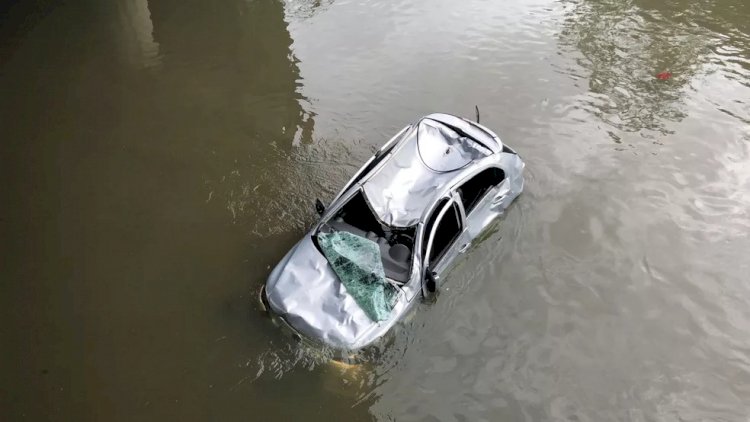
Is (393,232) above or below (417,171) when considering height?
below

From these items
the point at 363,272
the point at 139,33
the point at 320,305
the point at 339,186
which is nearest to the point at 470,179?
the point at 363,272

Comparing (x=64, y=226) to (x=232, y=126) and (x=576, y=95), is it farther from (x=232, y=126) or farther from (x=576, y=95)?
(x=576, y=95)

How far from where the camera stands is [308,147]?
9.41 metres

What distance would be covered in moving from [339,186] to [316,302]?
2.85m

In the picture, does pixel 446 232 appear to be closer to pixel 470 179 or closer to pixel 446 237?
pixel 446 237

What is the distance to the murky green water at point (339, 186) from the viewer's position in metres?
6.28

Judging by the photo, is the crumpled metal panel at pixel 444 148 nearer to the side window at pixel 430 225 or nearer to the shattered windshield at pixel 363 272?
the side window at pixel 430 225

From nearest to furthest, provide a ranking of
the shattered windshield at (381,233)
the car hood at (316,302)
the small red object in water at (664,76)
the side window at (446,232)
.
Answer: the car hood at (316,302) → the shattered windshield at (381,233) → the side window at (446,232) → the small red object in water at (664,76)

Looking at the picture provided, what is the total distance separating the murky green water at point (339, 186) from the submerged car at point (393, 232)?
566 mm

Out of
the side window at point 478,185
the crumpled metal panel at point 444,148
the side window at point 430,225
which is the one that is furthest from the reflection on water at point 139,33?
the side window at point 430,225

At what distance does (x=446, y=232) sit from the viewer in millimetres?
6949

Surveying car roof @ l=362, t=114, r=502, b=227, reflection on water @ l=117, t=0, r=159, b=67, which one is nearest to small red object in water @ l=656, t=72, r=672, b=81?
car roof @ l=362, t=114, r=502, b=227

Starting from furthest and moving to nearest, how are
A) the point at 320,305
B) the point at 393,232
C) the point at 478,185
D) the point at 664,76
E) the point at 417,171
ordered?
the point at 664,76
the point at 478,185
the point at 417,171
the point at 393,232
the point at 320,305

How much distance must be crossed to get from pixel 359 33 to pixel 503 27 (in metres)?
3.20
